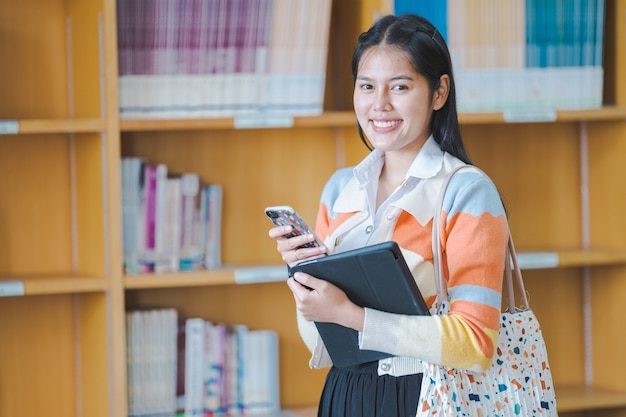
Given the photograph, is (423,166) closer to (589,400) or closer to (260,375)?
(260,375)

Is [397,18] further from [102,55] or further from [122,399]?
[122,399]

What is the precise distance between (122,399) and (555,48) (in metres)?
1.61

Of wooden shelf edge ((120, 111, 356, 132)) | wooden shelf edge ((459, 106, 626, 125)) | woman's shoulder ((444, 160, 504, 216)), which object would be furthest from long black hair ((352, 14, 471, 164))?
wooden shelf edge ((459, 106, 626, 125))

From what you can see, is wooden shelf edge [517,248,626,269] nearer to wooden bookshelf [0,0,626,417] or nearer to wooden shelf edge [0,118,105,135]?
wooden bookshelf [0,0,626,417]

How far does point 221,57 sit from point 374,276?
1.28 m

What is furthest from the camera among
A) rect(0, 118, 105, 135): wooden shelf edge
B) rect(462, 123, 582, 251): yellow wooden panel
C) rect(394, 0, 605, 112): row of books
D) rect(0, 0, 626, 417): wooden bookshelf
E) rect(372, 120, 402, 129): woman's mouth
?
rect(462, 123, 582, 251): yellow wooden panel

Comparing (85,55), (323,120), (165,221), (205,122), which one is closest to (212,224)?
(165,221)

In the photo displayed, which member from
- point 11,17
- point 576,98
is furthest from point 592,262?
point 11,17

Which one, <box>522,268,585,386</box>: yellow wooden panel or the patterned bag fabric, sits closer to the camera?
the patterned bag fabric

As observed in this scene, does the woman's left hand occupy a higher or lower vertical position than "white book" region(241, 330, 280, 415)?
higher

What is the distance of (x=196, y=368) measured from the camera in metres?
2.74

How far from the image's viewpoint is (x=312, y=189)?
9.71ft

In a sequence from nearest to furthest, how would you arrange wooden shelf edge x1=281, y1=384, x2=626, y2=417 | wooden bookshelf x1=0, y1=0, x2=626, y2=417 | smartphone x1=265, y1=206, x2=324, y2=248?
smartphone x1=265, y1=206, x2=324, y2=248, wooden bookshelf x1=0, y1=0, x2=626, y2=417, wooden shelf edge x1=281, y1=384, x2=626, y2=417

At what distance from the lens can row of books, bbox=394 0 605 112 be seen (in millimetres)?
2713
